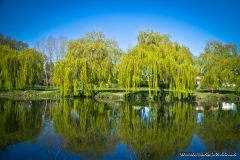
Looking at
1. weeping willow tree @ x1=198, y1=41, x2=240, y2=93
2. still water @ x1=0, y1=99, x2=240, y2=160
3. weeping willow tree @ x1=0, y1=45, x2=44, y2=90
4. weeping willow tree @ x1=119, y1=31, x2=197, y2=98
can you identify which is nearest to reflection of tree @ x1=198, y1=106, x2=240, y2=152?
still water @ x1=0, y1=99, x2=240, y2=160

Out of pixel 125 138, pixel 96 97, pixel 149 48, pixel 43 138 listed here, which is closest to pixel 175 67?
pixel 149 48

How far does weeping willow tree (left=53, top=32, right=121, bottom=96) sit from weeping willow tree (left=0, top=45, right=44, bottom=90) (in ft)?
11.5

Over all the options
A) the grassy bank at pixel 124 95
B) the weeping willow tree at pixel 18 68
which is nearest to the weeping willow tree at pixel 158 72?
the grassy bank at pixel 124 95

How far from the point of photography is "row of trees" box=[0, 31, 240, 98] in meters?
21.2

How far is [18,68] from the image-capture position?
83.5 ft

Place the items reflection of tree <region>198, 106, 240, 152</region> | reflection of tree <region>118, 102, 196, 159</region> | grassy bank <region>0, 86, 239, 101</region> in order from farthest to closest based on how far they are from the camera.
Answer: grassy bank <region>0, 86, 239, 101</region>
reflection of tree <region>198, 106, 240, 152</region>
reflection of tree <region>118, 102, 196, 159</region>

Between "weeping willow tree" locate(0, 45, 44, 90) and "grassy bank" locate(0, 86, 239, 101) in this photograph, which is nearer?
"weeping willow tree" locate(0, 45, 44, 90)

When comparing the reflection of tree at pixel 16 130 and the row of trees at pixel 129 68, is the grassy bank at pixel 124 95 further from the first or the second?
the reflection of tree at pixel 16 130

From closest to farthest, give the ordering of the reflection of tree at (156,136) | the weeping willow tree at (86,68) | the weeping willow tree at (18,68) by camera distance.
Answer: the reflection of tree at (156,136) < the weeping willow tree at (86,68) < the weeping willow tree at (18,68)

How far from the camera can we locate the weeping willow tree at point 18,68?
24250 millimetres

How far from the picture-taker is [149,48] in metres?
24.2

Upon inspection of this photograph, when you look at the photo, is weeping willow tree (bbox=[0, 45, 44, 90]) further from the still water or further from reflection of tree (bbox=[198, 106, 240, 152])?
reflection of tree (bbox=[198, 106, 240, 152])

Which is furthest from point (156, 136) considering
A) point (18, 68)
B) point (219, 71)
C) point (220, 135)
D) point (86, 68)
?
point (18, 68)

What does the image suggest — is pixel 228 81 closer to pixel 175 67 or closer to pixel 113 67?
pixel 175 67
